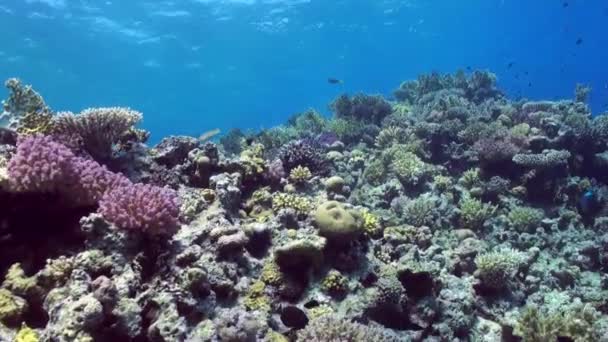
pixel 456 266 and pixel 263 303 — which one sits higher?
pixel 456 266

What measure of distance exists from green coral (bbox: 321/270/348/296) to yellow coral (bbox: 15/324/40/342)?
316cm

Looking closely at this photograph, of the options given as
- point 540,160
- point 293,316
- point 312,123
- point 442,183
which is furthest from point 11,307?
point 312,123

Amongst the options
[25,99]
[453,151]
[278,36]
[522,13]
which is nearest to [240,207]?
[25,99]

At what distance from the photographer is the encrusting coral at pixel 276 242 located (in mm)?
4387

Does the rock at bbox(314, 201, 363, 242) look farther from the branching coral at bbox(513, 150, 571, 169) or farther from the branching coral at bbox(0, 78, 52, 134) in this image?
the branching coral at bbox(513, 150, 571, 169)

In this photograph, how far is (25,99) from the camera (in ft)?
21.3

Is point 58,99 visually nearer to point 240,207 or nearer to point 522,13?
point 240,207

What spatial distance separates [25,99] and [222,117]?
14772cm

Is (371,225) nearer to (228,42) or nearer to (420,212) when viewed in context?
(420,212)

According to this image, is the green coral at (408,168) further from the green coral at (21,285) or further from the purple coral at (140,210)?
the green coral at (21,285)

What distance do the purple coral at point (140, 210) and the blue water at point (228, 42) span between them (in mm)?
21175

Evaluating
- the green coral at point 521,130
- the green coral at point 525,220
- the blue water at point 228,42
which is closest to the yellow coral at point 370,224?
the green coral at point 525,220

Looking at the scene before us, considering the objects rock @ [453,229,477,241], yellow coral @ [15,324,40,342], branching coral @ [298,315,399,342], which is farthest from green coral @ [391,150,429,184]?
yellow coral @ [15,324,40,342]

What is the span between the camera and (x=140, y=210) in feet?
15.8
